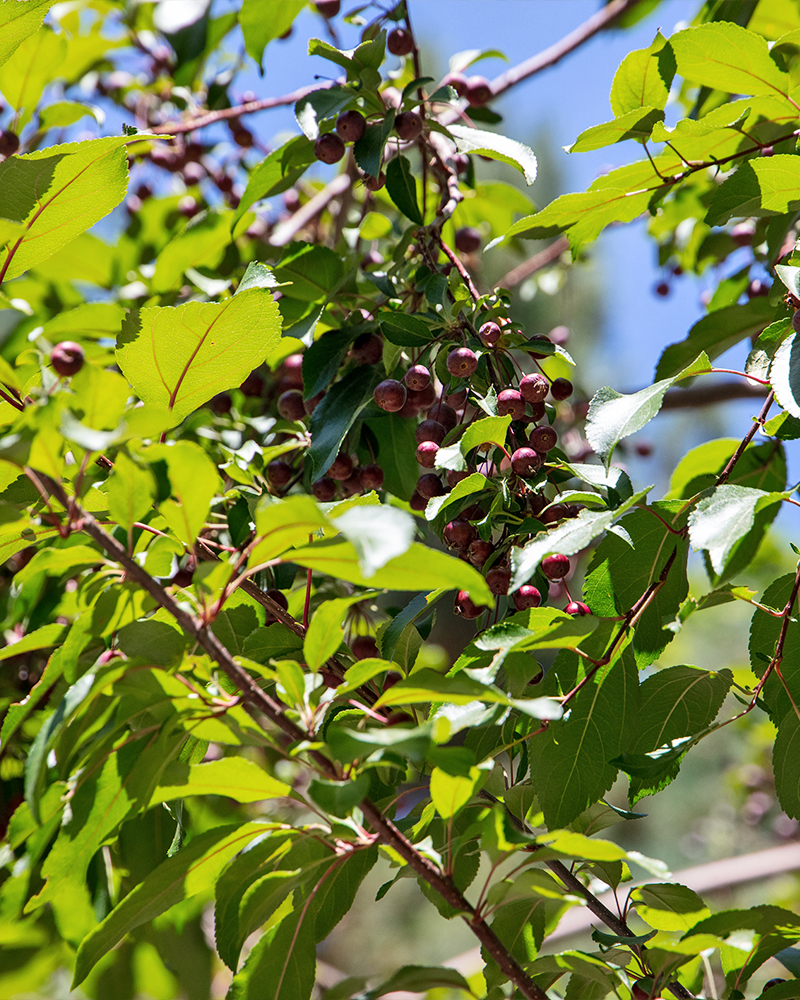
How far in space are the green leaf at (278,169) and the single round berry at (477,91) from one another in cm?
33

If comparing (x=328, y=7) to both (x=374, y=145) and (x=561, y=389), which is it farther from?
(x=561, y=389)

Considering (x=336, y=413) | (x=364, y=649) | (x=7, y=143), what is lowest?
(x=364, y=649)

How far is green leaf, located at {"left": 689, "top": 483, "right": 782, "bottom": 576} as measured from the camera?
0.49 m

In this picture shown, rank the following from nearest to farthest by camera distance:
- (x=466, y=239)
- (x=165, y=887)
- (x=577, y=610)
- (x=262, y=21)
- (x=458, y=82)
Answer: (x=165, y=887) → (x=577, y=610) → (x=262, y=21) → (x=458, y=82) → (x=466, y=239)

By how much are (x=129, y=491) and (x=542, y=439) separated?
1.10 ft

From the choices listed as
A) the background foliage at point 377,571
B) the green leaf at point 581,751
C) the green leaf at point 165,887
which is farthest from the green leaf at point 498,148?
the green leaf at point 165,887

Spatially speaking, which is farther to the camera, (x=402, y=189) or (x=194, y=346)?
(x=402, y=189)

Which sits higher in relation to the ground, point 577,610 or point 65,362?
point 65,362

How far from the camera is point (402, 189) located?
819 mm

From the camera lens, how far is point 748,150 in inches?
30.1

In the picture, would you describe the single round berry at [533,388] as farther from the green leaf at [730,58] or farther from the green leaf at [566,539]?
the green leaf at [730,58]

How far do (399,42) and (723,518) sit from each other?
0.71 metres

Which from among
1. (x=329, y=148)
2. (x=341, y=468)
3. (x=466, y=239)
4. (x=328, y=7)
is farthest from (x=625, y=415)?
(x=328, y=7)

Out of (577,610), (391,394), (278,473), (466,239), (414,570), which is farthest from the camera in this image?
(466,239)
